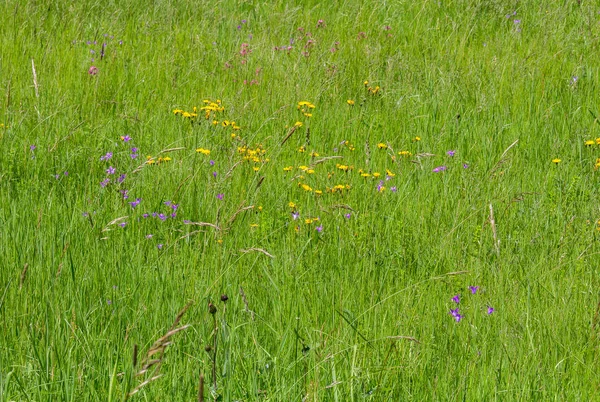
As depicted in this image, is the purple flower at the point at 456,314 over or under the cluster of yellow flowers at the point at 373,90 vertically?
over

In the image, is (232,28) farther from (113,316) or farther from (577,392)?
(577,392)

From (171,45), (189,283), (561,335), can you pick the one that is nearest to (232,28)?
(171,45)

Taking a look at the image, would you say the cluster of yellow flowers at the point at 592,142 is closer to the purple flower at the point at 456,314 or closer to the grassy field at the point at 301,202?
the grassy field at the point at 301,202

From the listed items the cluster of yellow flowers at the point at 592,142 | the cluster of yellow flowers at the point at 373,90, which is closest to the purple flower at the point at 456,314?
the cluster of yellow flowers at the point at 592,142

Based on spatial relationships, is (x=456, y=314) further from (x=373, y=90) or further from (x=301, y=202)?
(x=373, y=90)

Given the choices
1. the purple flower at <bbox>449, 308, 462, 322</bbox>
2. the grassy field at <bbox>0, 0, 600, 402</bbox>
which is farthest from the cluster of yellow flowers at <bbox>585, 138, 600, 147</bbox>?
the purple flower at <bbox>449, 308, 462, 322</bbox>

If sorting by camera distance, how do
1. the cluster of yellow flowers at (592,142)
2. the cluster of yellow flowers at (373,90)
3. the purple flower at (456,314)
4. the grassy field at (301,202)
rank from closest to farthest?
the grassy field at (301,202)
the purple flower at (456,314)
the cluster of yellow flowers at (592,142)
the cluster of yellow flowers at (373,90)

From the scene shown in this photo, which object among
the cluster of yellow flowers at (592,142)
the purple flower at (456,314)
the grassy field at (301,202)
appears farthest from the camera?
the cluster of yellow flowers at (592,142)

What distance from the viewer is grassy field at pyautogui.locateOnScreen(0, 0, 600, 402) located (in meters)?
2.03

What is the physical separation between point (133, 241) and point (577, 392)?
1670 millimetres

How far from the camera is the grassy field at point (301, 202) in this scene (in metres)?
2.03

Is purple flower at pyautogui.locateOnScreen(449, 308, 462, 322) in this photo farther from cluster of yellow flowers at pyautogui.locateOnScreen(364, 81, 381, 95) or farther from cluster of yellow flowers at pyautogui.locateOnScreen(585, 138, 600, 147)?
cluster of yellow flowers at pyautogui.locateOnScreen(364, 81, 381, 95)

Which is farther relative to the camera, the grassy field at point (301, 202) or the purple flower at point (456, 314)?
the purple flower at point (456, 314)

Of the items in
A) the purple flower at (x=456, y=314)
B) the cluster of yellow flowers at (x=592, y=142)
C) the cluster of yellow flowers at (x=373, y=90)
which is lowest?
the cluster of yellow flowers at (x=373, y=90)
